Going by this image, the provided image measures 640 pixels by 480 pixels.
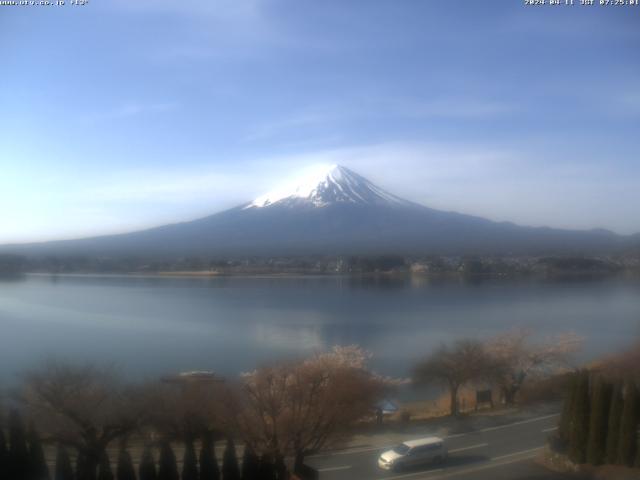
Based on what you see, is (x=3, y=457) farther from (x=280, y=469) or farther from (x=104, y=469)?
(x=280, y=469)

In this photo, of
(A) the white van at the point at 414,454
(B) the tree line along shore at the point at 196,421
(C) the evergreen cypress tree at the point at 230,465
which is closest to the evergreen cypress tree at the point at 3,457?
(B) the tree line along shore at the point at 196,421

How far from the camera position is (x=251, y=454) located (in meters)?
Result: 2.80

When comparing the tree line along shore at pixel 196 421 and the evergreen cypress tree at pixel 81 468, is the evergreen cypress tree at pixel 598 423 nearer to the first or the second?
the tree line along shore at pixel 196 421

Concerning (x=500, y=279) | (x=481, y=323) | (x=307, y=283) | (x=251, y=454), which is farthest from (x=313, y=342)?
(x=500, y=279)

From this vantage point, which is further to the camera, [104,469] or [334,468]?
[334,468]

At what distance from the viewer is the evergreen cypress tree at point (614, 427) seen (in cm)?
293

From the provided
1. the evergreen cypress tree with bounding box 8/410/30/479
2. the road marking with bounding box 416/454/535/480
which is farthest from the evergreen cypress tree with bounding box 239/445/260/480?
the evergreen cypress tree with bounding box 8/410/30/479

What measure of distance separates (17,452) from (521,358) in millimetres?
3616

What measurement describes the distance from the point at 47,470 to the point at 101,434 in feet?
1.00

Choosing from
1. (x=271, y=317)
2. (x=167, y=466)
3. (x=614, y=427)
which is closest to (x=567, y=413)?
(x=614, y=427)

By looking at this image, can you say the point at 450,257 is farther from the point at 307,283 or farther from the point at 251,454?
the point at 251,454

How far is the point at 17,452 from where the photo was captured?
2.66m

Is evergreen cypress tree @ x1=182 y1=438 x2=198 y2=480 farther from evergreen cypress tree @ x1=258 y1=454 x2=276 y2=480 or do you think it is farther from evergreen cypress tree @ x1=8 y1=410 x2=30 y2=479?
evergreen cypress tree @ x1=8 y1=410 x2=30 y2=479

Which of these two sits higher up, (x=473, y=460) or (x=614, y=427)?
(x=614, y=427)
